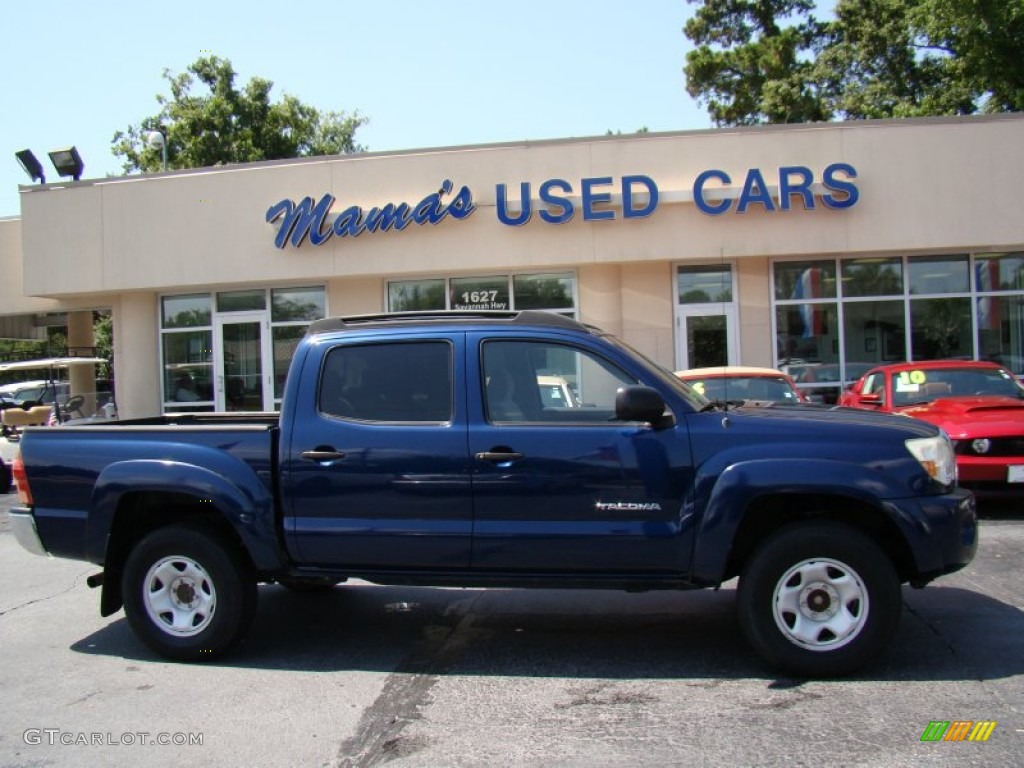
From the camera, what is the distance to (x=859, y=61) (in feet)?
85.0

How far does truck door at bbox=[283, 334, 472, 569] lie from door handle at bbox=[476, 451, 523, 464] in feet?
0.36

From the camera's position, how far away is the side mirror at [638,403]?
438cm

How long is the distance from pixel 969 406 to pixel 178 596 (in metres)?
7.85

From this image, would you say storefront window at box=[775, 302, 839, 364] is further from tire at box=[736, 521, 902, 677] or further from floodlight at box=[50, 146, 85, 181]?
floodlight at box=[50, 146, 85, 181]

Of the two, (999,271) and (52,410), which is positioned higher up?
(999,271)

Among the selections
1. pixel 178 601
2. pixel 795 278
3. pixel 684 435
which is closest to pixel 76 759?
pixel 178 601

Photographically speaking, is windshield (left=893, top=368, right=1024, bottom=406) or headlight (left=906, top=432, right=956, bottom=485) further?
windshield (left=893, top=368, right=1024, bottom=406)

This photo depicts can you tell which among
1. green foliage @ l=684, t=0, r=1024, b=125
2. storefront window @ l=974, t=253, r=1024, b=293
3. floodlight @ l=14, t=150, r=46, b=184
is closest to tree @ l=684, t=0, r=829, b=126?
green foliage @ l=684, t=0, r=1024, b=125

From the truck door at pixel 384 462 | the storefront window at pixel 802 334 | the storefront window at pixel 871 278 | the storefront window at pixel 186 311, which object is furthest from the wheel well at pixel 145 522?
the storefront window at pixel 871 278

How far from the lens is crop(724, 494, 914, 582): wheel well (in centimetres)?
453

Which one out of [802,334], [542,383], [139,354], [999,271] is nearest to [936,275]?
[999,271]

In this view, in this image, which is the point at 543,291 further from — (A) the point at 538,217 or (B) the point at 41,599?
(B) the point at 41,599

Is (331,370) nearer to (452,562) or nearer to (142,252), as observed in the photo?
(452,562)

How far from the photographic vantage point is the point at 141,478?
4.94 m
